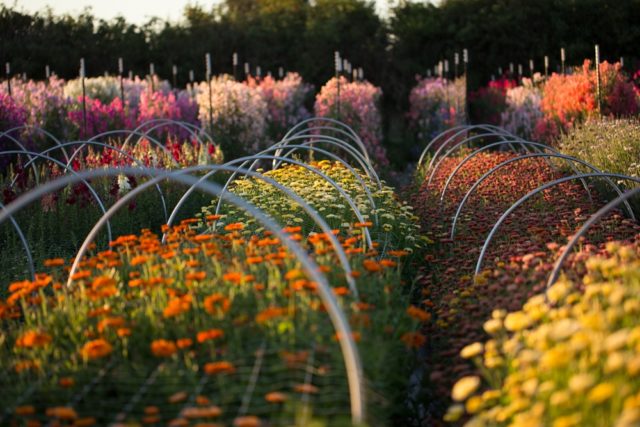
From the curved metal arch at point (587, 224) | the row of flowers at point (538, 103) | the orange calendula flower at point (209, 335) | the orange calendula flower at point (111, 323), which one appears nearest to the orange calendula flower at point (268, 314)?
the orange calendula flower at point (209, 335)

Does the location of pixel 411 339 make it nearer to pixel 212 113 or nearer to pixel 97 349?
pixel 97 349

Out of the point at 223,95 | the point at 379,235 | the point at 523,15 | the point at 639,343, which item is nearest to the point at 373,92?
the point at 223,95

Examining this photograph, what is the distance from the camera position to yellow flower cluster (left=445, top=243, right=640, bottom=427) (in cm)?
315

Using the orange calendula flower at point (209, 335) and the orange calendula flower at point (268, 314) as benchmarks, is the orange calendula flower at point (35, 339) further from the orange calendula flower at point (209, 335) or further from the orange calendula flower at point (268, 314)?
the orange calendula flower at point (268, 314)

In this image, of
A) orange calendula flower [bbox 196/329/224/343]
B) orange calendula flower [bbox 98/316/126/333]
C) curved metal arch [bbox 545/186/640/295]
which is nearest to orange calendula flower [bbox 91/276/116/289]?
orange calendula flower [bbox 98/316/126/333]

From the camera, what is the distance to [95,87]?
20875mm

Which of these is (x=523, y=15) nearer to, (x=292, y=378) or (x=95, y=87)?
(x=95, y=87)

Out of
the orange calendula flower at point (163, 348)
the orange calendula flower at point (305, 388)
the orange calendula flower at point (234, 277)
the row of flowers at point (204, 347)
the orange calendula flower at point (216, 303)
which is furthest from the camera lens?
the orange calendula flower at point (234, 277)

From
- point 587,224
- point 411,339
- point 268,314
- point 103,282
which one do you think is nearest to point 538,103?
point 587,224

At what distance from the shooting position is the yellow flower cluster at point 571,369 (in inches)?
124

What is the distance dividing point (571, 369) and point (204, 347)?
→ 1.67m

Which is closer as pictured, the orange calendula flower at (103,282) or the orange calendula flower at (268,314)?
the orange calendula flower at (268,314)

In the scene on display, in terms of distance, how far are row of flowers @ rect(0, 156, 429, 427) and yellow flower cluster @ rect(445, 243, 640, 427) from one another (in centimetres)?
52

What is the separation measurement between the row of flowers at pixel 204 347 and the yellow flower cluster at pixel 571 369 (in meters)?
0.52
